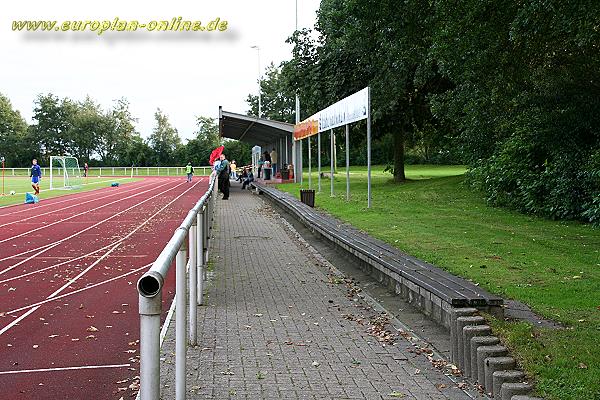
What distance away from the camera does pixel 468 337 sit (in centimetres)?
604

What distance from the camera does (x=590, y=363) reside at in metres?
5.66

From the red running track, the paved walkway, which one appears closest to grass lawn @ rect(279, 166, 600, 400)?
the paved walkway

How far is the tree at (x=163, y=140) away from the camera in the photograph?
4087 inches

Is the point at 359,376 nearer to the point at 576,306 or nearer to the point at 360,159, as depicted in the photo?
the point at 576,306

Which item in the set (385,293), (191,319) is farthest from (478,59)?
(191,319)

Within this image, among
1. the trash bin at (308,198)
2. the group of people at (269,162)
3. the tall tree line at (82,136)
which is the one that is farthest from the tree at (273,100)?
the trash bin at (308,198)

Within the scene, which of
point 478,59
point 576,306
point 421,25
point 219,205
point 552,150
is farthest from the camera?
point 219,205

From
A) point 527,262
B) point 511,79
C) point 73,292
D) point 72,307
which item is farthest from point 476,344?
point 511,79

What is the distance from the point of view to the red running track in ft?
20.4

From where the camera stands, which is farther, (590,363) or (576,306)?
(576,306)

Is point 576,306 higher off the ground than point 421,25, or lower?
lower

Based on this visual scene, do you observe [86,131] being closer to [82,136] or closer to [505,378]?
[82,136]

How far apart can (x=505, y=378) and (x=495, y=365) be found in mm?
233

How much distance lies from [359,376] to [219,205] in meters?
24.2
